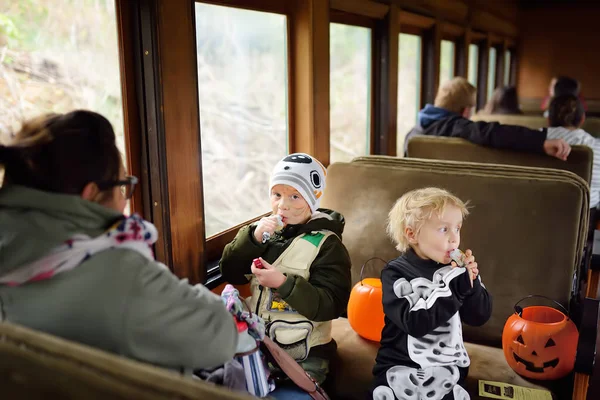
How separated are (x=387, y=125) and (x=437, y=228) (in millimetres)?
2344

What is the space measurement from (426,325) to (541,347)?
1.59 feet

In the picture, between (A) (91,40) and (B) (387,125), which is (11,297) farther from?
(B) (387,125)

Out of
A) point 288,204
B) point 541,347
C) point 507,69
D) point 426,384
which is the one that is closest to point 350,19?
point 288,204

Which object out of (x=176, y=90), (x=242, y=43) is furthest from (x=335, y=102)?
(x=176, y=90)

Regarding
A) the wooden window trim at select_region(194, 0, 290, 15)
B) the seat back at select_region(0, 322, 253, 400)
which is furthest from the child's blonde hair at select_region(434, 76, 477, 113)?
the seat back at select_region(0, 322, 253, 400)

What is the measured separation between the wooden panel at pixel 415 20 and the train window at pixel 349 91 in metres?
0.39

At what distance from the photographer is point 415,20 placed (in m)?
4.12

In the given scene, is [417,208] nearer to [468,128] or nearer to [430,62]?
[468,128]

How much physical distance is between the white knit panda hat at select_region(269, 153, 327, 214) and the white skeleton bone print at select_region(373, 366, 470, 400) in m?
0.58

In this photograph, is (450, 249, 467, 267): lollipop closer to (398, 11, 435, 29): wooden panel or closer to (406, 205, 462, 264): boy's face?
(406, 205, 462, 264): boy's face

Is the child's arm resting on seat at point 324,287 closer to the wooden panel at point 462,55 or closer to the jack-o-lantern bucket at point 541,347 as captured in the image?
the jack-o-lantern bucket at point 541,347

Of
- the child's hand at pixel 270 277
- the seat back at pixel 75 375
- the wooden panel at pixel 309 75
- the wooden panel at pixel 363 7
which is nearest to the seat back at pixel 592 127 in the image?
the wooden panel at pixel 363 7

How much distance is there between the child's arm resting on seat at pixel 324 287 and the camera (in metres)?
1.67

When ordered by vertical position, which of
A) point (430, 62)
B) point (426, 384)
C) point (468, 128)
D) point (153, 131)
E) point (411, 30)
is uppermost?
point (411, 30)
